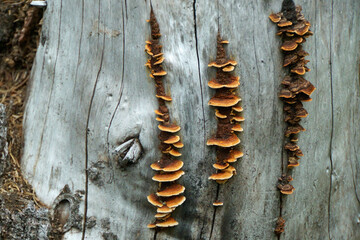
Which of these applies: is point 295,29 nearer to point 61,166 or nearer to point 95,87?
point 95,87

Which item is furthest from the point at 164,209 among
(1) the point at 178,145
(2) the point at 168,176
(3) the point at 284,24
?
(3) the point at 284,24

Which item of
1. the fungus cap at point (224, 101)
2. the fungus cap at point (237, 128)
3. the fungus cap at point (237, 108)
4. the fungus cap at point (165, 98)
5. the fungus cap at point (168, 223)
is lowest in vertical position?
the fungus cap at point (168, 223)

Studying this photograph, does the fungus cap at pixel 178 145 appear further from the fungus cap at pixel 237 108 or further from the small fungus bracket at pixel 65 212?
the small fungus bracket at pixel 65 212

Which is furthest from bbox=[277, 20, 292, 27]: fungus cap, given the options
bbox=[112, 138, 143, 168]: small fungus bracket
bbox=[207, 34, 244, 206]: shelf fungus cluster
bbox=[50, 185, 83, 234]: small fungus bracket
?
bbox=[50, 185, 83, 234]: small fungus bracket

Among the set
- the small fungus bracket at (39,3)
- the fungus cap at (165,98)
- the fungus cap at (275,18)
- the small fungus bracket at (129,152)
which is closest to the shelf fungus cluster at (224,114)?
the fungus cap at (165,98)

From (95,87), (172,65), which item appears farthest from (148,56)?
(95,87)

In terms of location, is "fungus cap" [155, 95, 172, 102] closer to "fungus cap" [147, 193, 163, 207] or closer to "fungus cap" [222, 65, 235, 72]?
"fungus cap" [222, 65, 235, 72]
